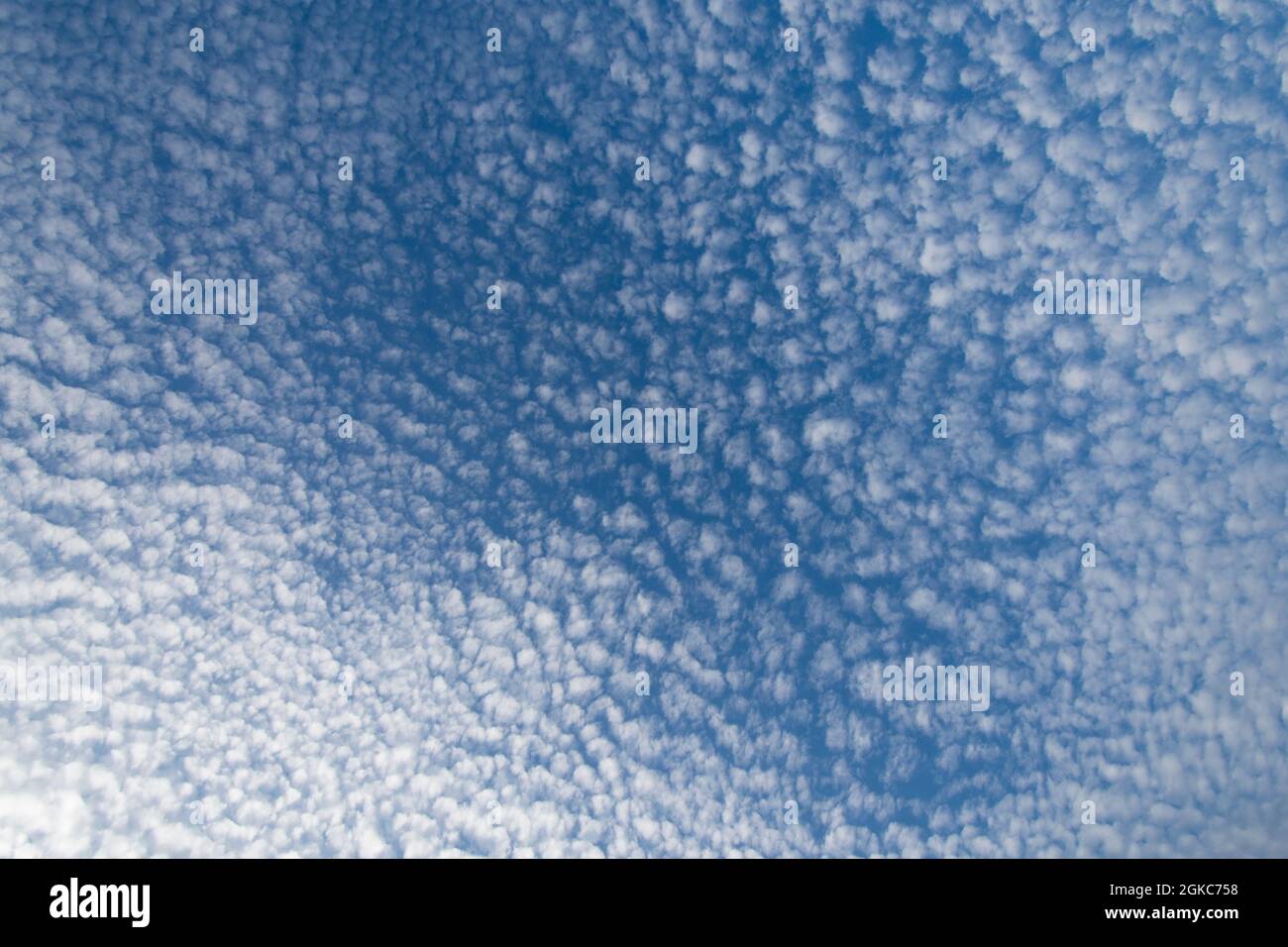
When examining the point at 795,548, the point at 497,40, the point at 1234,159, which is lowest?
the point at 795,548
